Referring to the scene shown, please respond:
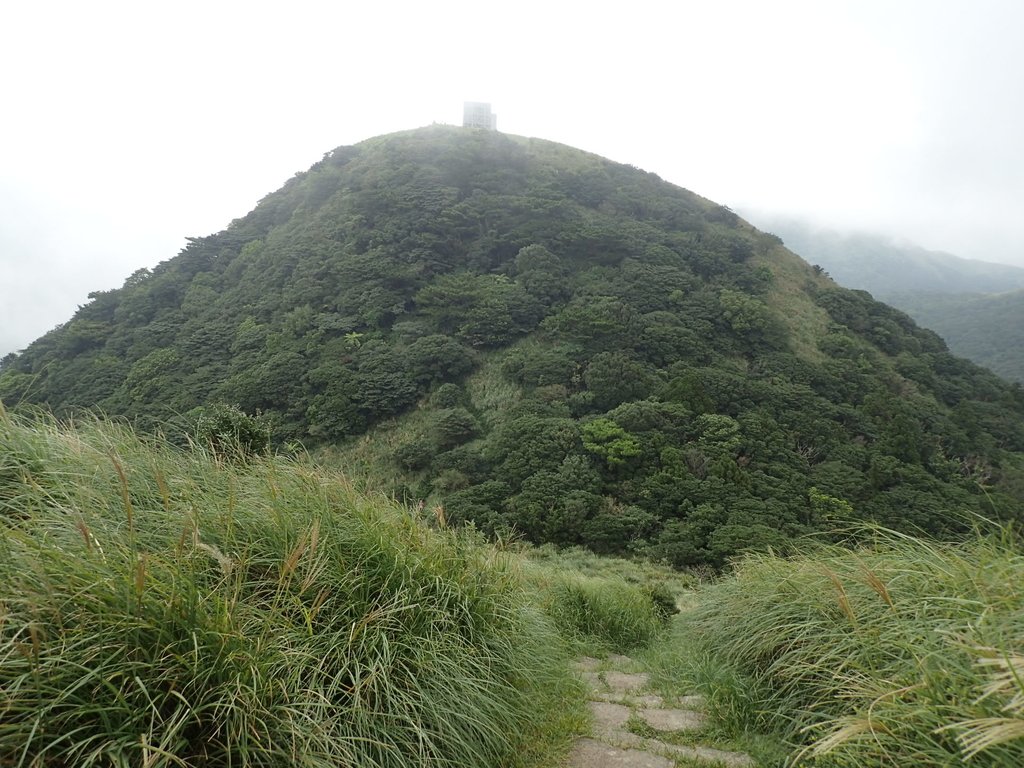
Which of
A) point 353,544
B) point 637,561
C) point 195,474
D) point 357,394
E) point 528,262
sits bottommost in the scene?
point 637,561

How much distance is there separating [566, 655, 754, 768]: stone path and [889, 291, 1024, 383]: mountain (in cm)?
5721

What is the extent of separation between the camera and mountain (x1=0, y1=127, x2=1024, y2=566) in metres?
18.9

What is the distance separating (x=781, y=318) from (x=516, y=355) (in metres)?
15.1

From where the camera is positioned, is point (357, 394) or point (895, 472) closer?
point (895, 472)

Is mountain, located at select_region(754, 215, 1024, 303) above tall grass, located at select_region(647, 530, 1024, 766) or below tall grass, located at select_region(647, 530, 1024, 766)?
above

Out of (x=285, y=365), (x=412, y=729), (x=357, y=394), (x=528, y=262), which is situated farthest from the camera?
(x=528, y=262)

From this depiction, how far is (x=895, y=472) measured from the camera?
1980cm

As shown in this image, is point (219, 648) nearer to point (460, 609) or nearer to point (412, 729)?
point (412, 729)

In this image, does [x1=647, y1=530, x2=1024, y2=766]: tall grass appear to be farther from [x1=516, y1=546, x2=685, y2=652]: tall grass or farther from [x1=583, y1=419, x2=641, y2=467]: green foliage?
[x1=583, y1=419, x2=641, y2=467]: green foliage

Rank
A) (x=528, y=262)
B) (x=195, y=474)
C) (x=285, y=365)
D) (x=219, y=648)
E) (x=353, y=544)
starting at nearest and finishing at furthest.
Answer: (x=219, y=648)
(x=353, y=544)
(x=195, y=474)
(x=285, y=365)
(x=528, y=262)

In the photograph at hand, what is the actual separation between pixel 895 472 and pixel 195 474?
78.3ft

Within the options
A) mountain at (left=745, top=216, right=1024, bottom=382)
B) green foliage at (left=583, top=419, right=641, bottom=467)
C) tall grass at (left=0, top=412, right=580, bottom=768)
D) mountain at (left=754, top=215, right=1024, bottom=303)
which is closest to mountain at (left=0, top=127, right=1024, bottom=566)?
green foliage at (left=583, top=419, right=641, bottom=467)

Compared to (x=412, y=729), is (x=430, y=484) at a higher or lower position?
lower

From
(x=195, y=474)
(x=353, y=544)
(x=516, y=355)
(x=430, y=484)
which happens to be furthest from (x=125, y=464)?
(x=516, y=355)
